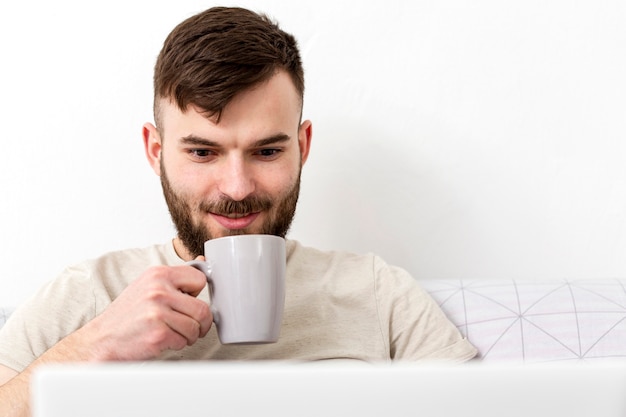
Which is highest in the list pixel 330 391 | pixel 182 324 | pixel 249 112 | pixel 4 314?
pixel 249 112

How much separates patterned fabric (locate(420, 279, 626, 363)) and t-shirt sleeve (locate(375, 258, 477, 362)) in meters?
0.04

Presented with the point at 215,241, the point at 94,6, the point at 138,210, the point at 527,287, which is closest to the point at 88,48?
the point at 94,6

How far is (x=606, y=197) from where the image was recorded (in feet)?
5.61

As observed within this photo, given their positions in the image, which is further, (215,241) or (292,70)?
(292,70)

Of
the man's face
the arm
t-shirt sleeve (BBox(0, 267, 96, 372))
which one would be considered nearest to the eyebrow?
the man's face

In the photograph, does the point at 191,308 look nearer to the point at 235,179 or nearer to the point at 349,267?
the point at 235,179

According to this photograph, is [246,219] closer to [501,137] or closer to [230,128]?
[230,128]

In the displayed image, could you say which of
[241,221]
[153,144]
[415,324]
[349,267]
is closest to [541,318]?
[415,324]

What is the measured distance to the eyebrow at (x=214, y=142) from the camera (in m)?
1.37

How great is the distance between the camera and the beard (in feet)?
4.53

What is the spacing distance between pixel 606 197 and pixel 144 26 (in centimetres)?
101

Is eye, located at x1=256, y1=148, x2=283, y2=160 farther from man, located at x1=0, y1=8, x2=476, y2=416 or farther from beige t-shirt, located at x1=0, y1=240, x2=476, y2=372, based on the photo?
beige t-shirt, located at x1=0, y1=240, x2=476, y2=372

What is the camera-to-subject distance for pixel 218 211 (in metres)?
1.38

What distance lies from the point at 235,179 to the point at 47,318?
37cm
